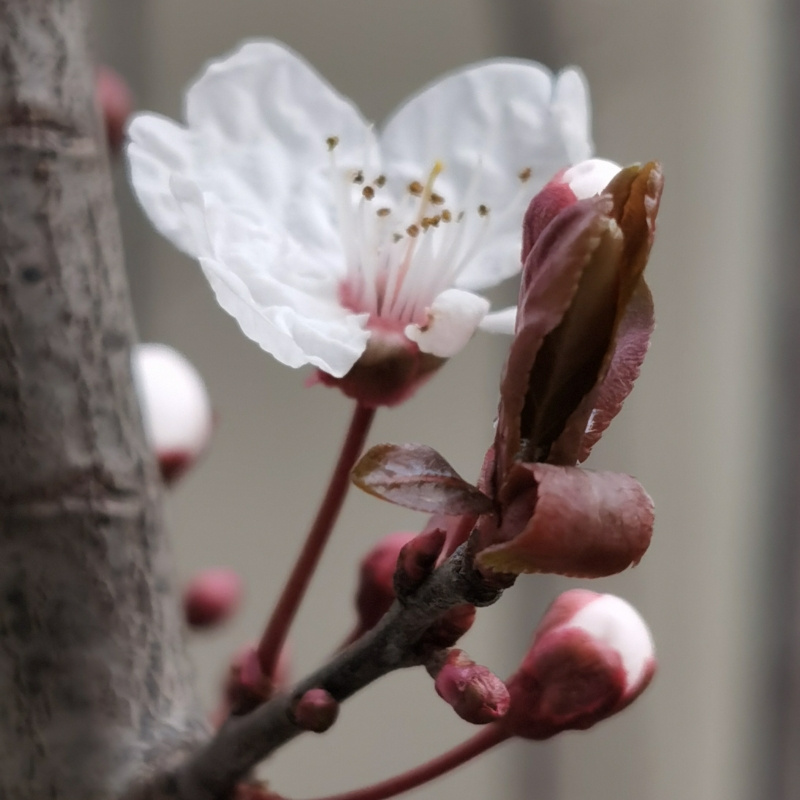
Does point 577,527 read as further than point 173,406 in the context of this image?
No

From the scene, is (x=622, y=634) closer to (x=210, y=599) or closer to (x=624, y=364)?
(x=624, y=364)

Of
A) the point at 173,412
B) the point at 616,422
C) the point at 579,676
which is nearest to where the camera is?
the point at 579,676

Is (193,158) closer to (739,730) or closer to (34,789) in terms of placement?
(34,789)

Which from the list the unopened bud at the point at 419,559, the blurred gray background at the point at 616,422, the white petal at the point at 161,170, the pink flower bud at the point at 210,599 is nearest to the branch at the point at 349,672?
the unopened bud at the point at 419,559

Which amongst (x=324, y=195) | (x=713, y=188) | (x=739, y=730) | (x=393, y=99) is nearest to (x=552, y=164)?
(x=324, y=195)

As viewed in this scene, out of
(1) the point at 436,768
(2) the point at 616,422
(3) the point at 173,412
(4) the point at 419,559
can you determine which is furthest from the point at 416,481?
(2) the point at 616,422

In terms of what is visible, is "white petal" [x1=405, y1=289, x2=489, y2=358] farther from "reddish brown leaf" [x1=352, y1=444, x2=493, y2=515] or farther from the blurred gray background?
the blurred gray background

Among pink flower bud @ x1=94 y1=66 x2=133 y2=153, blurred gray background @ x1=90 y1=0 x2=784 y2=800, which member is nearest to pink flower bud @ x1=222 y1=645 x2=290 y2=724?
pink flower bud @ x1=94 y1=66 x2=133 y2=153
